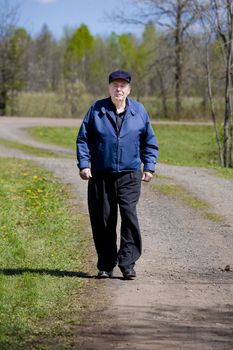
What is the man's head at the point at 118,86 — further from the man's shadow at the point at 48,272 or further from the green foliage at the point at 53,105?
the green foliage at the point at 53,105

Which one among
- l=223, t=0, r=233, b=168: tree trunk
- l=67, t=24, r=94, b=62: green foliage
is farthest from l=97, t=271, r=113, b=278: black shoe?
l=67, t=24, r=94, b=62: green foliage

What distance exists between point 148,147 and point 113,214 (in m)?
0.76

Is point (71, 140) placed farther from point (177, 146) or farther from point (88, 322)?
point (88, 322)

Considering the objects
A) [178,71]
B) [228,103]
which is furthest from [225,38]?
[178,71]

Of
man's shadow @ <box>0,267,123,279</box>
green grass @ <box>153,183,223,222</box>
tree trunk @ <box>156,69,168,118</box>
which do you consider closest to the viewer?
man's shadow @ <box>0,267,123,279</box>

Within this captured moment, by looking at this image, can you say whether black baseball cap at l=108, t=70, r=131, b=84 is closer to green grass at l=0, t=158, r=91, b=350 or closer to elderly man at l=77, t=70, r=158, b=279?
elderly man at l=77, t=70, r=158, b=279

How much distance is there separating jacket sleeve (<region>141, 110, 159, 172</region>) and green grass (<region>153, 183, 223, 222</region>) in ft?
14.2

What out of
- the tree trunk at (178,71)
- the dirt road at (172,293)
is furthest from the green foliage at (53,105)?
the dirt road at (172,293)

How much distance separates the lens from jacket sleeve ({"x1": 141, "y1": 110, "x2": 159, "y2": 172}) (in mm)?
7137

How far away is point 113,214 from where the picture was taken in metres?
7.13

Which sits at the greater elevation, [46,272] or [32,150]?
[46,272]

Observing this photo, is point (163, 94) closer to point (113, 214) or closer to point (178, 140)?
point (178, 140)

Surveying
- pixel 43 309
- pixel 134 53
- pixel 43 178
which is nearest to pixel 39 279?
pixel 43 309

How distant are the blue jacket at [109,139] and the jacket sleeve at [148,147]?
34 mm
